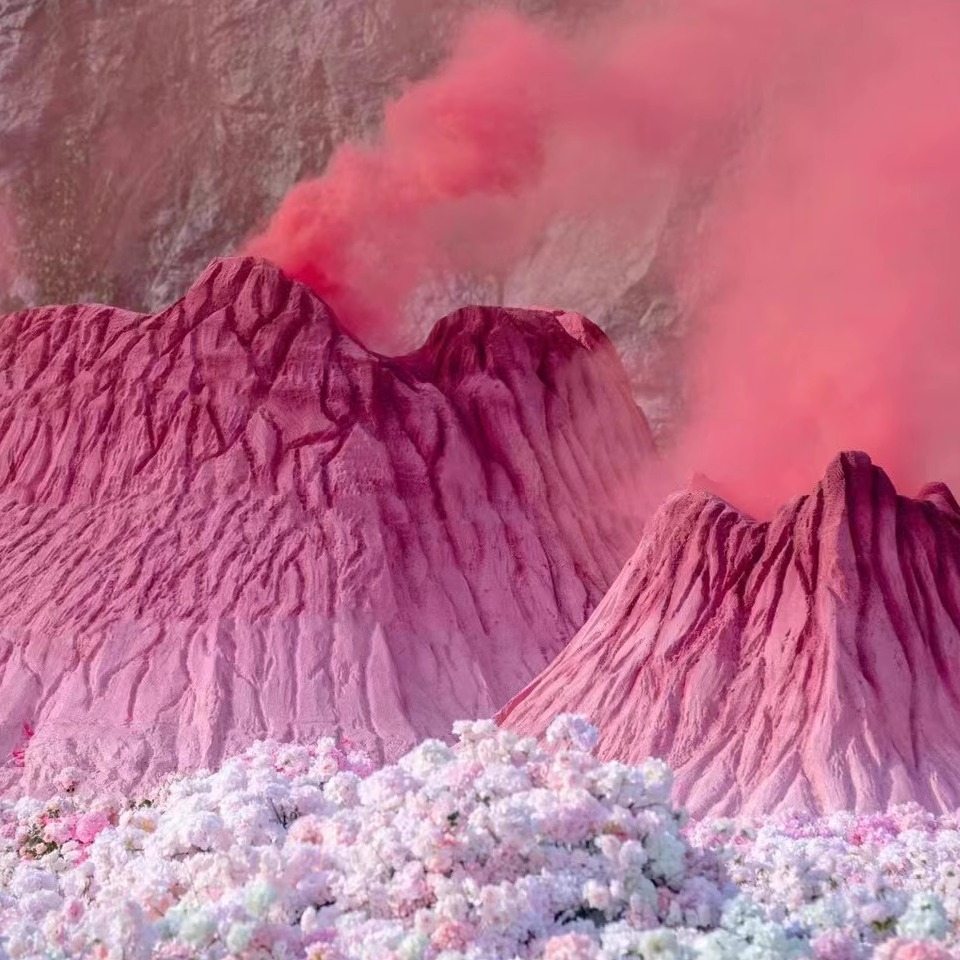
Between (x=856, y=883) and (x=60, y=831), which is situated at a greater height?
(x=60, y=831)

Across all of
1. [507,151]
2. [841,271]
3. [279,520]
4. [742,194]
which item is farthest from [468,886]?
[742,194]

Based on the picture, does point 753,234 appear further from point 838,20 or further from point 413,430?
point 413,430

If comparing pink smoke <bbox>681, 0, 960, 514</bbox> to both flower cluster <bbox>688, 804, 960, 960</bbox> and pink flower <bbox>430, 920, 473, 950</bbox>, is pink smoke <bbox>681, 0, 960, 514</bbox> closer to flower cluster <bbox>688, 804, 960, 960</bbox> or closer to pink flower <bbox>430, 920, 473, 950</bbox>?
flower cluster <bbox>688, 804, 960, 960</bbox>

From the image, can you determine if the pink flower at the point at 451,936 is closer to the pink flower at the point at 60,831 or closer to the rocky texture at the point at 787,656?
the pink flower at the point at 60,831

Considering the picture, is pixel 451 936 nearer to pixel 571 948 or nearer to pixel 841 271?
pixel 571 948

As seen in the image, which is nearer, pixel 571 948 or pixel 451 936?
pixel 571 948

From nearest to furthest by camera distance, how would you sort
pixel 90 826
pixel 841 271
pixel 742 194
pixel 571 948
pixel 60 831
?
pixel 571 948, pixel 90 826, pixel 60 831, pixel 841 271, pixel 742 194

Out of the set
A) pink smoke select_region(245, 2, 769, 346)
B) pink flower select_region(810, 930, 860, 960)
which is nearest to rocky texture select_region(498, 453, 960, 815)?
pink flower select_region(810, 930, 860, 960)

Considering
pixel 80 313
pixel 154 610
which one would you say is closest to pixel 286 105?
pixel 80 313
